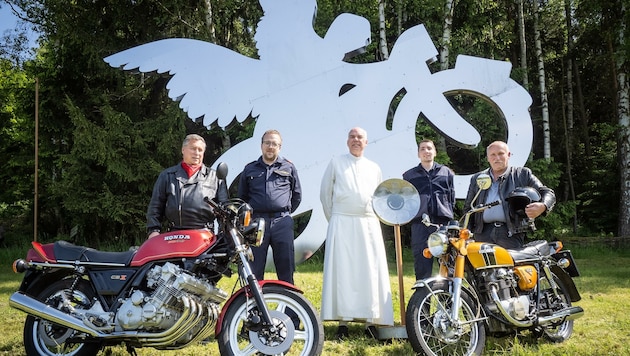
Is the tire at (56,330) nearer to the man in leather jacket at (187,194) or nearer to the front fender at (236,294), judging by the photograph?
the man in leather jacket at (187,194)

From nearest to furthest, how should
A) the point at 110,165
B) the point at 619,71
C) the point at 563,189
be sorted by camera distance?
1. the point at 110,165
2. the point at 619,71
3. the point at 563,189

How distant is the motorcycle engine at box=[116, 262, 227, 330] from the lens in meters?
3.10

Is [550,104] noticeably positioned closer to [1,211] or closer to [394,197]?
[394,197]

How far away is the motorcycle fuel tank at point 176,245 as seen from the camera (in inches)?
127

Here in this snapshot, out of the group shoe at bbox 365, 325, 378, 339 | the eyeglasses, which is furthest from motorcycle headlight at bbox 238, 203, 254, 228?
shoe at bbox 365, 325, 378, 339

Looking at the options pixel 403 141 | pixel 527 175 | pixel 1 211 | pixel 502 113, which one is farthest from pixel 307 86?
pixel 1 211

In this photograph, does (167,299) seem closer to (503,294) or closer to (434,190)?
(503,294)

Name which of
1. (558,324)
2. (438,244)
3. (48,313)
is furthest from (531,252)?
(48,313)

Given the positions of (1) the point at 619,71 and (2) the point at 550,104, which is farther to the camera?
(2) the point at 550,104

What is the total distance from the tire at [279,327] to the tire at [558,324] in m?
1.80

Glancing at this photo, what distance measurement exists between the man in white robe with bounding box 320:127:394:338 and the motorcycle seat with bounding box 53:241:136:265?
5.05 ft

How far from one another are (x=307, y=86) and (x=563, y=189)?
1112 cm

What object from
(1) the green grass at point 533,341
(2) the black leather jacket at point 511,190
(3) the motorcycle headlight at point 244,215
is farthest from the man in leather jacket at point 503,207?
(3) the motorcycle headlight at point 244,215

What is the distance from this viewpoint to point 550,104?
16.3 m
